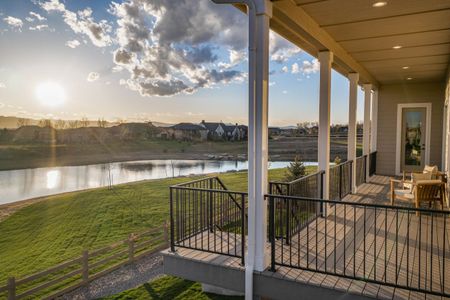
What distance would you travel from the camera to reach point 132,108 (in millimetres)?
35812

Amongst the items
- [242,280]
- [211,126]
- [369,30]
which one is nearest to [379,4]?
[369,30]

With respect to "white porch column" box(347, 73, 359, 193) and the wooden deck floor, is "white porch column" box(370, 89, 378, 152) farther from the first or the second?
the wooden deck floor

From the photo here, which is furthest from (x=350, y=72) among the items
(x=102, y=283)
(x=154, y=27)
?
(x=154, y=27)

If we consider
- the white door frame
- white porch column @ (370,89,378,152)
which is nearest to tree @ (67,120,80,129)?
white porch column @ (370,89,378,152)

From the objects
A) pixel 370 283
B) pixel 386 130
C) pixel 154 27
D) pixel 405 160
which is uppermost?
pixel 154 27

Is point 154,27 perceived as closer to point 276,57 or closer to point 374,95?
point 276,57

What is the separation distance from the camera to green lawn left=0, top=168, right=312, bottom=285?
12906 millimetres

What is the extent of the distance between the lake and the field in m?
1.24

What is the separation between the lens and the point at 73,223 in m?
17.0

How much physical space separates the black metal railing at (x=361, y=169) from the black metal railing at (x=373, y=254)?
3238mm

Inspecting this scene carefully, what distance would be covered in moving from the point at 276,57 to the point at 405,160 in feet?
51.4

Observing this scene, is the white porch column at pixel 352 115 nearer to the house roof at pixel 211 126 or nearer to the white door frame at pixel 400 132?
the white door frame at pixel 400 132

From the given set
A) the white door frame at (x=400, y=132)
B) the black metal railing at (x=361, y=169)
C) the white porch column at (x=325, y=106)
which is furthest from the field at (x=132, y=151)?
the white porch column at (x=325, y=106)

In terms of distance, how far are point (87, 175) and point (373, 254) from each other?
31284 millimetres
